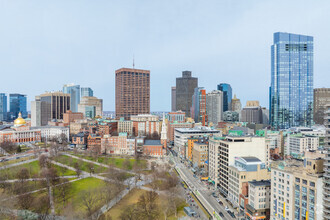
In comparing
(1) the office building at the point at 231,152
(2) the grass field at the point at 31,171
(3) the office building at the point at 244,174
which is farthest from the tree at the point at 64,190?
(1) the office building at the point at 231,152

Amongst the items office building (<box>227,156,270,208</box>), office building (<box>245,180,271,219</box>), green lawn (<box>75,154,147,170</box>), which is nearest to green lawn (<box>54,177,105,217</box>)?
green lawn (<box>75,154,147,170</box>)

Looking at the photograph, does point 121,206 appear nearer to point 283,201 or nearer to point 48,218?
point 48,218

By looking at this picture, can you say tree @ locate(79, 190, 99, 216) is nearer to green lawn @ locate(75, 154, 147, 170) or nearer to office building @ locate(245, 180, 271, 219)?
green lawn @ locate(75, 154, 147, 170)

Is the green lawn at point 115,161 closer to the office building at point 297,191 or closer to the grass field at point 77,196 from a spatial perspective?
the grass field at point 77,196

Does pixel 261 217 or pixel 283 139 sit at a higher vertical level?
pixel 283 139

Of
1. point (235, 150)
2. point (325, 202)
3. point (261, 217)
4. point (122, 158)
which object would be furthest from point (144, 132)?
point (325, 202)
